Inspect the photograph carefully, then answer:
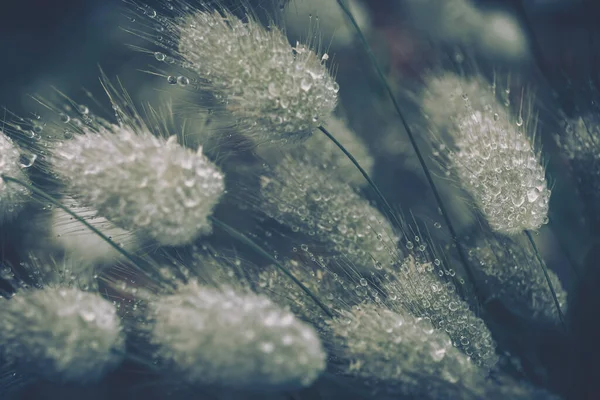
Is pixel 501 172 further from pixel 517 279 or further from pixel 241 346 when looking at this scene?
pixel 241 346

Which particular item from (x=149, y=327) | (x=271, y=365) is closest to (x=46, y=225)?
(x=149, y=327)

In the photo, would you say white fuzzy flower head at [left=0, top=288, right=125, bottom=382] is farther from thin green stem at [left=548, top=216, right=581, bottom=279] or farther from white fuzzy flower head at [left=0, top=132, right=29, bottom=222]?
thin green stem at [left=548, top=216, right=581, bottom=279]

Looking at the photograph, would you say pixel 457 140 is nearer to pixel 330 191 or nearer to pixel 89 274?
pixel 330 191

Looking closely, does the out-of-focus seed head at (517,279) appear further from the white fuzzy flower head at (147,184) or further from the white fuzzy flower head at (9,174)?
the white fuzzy flower head at (9,174)

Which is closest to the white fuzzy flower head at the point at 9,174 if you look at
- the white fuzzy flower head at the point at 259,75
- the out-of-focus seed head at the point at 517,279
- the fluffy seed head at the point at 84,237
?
the fluffy seed head at the point at 84,237

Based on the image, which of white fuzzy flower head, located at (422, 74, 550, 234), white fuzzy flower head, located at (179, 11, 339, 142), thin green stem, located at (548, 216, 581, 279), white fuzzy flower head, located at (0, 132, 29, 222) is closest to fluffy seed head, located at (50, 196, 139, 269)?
white fuzzy flower head, located at (0, 132, 29, 222)

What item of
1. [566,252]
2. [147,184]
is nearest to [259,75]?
[147,184]
